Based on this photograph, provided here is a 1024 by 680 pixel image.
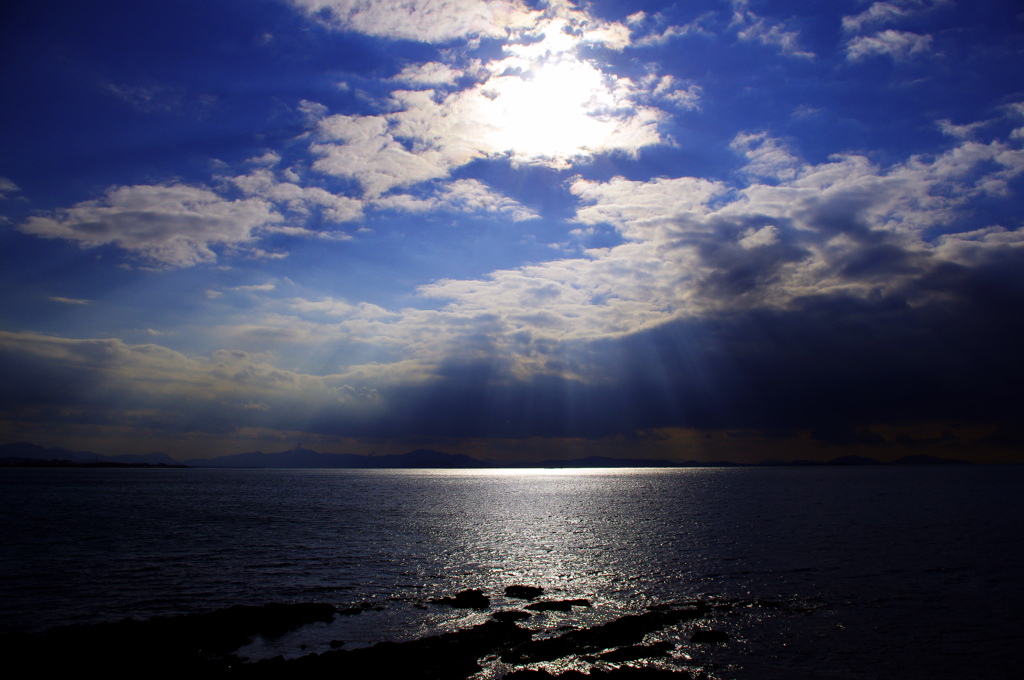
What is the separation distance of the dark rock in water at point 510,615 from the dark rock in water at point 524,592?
4.10 meters

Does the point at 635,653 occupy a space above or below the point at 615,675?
below

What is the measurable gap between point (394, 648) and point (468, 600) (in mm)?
10065

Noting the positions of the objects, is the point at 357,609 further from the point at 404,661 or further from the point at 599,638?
the point at 599,638

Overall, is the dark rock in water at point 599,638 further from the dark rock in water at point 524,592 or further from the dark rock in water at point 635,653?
the dark rock in water at point 524,592

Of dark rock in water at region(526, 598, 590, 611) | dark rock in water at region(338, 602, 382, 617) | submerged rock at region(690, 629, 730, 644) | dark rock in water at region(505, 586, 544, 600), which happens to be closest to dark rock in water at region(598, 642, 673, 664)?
submerged rock at region(690, 629, 730, 644)

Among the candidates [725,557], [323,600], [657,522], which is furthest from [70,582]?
[657,522]

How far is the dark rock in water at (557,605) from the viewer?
34750mm

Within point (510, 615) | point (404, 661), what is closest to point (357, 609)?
point (510, 615)

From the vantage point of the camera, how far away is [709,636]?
29.5 meters

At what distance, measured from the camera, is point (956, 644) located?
1145 inches

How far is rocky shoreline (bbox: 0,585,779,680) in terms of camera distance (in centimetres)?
2459

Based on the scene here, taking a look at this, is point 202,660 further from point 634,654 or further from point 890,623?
point 890,623

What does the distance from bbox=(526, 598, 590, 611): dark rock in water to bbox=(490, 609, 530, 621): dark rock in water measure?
146cm

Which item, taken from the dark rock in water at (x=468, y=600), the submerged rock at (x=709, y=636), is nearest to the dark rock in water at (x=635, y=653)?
the submerged rock at (x=709, y=636)
